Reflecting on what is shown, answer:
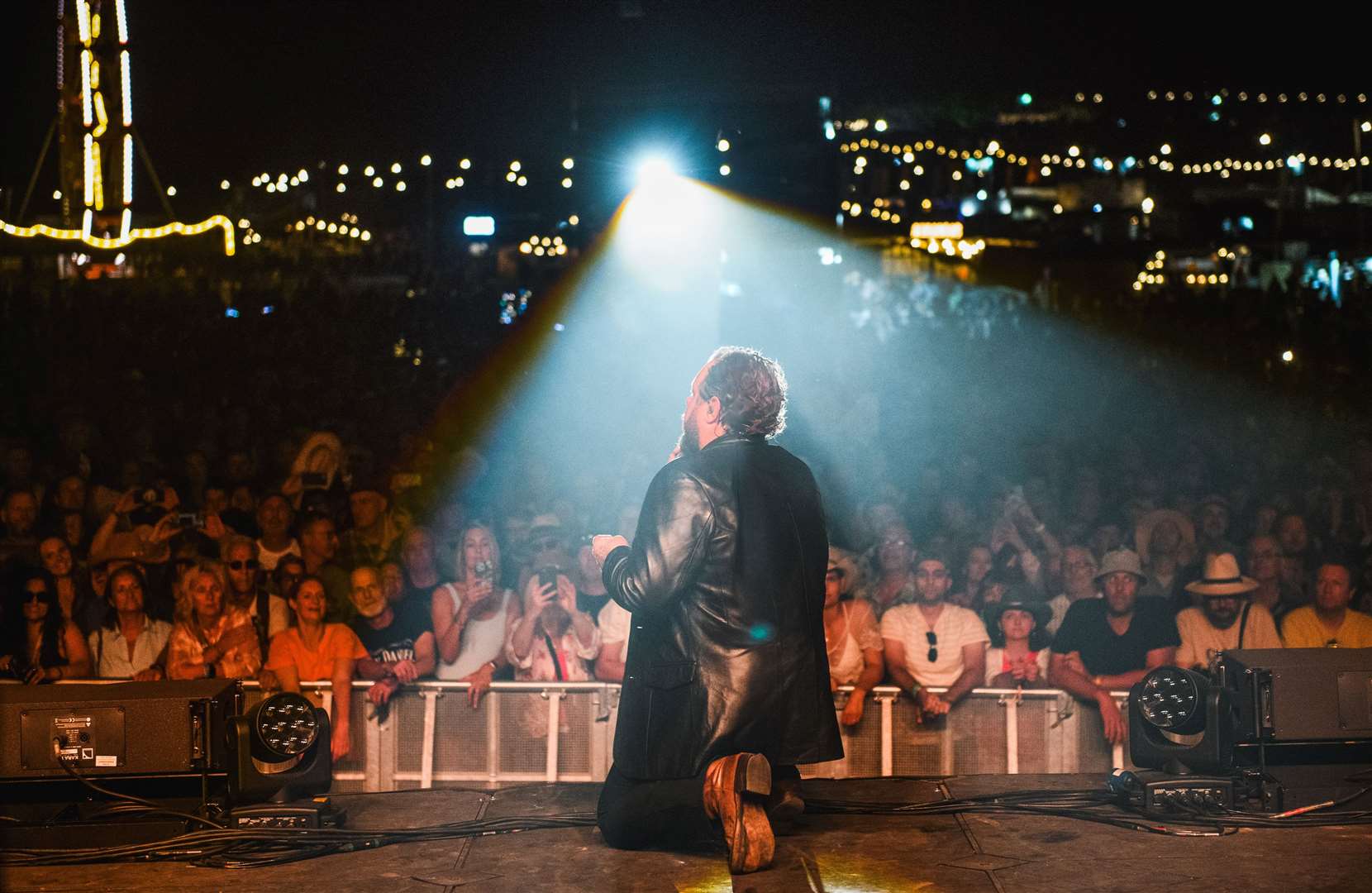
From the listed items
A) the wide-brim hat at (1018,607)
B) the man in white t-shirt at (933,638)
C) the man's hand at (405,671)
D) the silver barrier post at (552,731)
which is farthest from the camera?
the wide-brim hat at (1018,607)

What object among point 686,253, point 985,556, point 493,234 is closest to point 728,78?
point 686,253

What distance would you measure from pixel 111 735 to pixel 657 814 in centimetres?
173

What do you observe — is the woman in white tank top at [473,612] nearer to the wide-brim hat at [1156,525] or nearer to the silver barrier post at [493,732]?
the silver barrier post at [493,732]

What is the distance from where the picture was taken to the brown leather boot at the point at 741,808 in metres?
3.98

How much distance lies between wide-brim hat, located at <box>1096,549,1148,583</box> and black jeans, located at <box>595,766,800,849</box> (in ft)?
8.14

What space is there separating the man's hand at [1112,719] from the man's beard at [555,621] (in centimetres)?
228

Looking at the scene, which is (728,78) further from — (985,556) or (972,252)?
(972,252)

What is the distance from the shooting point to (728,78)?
38.5 ft

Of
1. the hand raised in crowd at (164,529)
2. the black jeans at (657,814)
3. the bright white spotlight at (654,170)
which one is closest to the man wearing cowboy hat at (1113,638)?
the black jeans at (657,814)

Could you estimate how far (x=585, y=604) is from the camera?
6520 mm

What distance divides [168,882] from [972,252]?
1222 inches

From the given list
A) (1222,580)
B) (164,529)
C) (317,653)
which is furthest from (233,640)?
(1222,580)

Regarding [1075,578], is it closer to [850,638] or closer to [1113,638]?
[1113,638]

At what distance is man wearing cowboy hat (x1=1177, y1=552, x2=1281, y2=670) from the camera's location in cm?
630
